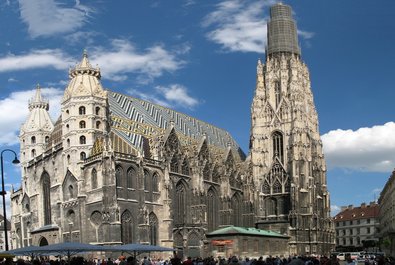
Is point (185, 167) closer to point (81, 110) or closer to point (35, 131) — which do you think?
point (81, 110)

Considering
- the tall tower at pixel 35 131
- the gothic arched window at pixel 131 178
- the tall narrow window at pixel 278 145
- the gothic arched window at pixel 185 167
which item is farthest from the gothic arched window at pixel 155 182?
the tall narrow window at pixel 278 145

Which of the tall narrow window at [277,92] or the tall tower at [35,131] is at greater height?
the tall narrow window at [277,92]

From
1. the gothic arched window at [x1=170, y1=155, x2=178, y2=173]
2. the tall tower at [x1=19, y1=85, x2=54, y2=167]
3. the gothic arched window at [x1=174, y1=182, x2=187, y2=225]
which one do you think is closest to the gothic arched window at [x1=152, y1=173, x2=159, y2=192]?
the gothic arched window at [x1=170, y1=155, x2=178, y2=173]

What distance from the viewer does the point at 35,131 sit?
85812 millimetres

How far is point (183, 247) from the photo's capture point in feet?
254

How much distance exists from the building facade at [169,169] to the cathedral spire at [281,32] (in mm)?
191

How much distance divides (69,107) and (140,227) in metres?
16.5

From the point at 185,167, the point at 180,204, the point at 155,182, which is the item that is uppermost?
the point at 185,167

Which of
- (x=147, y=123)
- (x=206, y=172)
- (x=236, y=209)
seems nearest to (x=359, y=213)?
(x=236, y=209)

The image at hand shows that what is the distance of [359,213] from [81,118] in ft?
289

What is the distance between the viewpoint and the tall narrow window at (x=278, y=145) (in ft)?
328

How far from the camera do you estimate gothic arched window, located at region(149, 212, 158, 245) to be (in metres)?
72.9

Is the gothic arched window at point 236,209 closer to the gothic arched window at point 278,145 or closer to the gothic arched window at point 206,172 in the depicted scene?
the gothic arched window at point 206,172

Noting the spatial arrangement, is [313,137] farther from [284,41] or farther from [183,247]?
[183,247]
